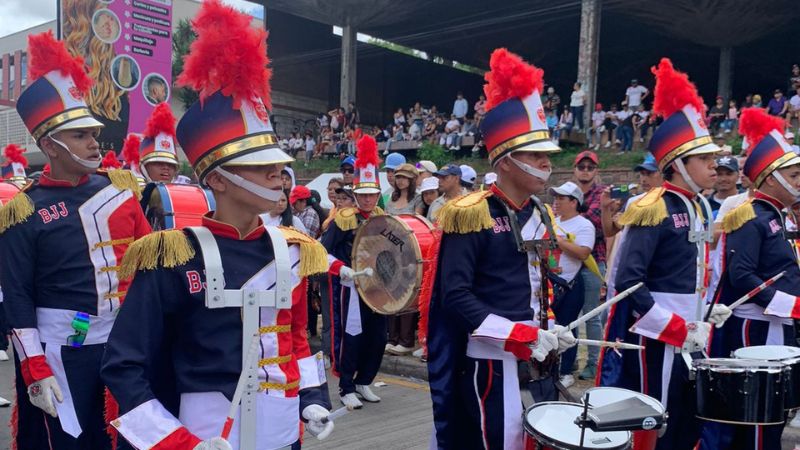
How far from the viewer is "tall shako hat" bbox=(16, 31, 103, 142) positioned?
4.03 metres

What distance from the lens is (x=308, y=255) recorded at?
2.78 metres

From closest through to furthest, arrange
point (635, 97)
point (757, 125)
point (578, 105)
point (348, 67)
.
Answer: point (757, 125) < point (635, 97) < point (578, 105) < point (348, 67)

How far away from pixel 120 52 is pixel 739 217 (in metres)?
19.7

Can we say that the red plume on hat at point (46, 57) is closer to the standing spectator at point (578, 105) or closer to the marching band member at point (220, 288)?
the marching band member at point (220, 288)

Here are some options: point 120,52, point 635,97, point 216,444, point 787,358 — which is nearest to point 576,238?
point 787,358

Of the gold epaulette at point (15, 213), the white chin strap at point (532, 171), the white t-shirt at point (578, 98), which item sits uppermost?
the white t-shirt at point (578, 98)

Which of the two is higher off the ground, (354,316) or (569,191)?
(569,191)

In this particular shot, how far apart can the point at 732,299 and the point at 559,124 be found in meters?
17.5

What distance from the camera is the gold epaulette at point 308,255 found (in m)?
2.75

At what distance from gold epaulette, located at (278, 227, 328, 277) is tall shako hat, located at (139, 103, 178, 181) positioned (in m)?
4.12

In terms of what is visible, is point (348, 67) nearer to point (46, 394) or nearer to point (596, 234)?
point (596, 234)

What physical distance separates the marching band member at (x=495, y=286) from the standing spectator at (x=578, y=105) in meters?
18.0

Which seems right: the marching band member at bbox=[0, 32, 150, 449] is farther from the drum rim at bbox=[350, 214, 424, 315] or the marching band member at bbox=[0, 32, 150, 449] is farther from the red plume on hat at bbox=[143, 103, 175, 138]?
the drum rim at bbox=[350, 214, 424, 315]

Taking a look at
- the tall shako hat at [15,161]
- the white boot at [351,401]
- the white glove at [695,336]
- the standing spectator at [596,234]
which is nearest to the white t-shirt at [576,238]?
the standing spectator at [596,234]
